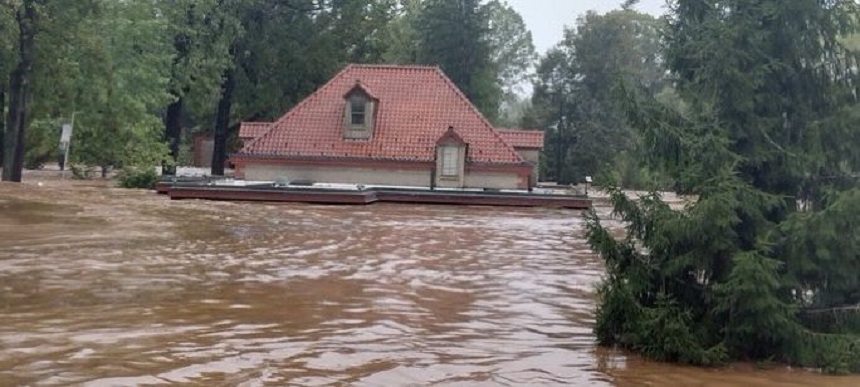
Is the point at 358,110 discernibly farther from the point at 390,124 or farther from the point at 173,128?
the point at 173,128

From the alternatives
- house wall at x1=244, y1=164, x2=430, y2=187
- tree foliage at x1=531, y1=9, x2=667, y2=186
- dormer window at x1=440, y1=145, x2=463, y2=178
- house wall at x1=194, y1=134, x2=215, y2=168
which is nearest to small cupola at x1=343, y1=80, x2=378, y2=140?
house wall at x1=244, y1=164, x2=430, y2=187

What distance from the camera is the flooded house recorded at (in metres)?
34.5

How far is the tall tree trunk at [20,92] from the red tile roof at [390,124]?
809cm

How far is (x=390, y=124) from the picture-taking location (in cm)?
3631

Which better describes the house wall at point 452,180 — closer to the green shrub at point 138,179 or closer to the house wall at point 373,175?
the house wall at point 373,175

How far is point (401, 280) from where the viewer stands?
12.9m

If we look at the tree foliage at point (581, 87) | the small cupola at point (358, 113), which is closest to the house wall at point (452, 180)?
the small cupola at point (358, 113)

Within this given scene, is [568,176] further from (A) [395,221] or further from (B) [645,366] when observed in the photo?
(B) [645,366]

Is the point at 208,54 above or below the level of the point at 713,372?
above

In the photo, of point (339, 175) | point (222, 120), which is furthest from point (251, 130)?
point (222, 120)

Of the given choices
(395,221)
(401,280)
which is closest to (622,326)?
(401,280)

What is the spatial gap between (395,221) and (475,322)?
12961 mm

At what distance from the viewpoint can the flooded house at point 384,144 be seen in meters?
34.5

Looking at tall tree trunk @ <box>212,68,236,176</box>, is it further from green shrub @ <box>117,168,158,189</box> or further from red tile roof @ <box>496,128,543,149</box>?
red tile roof @ <box>496,128,543,149</box>
